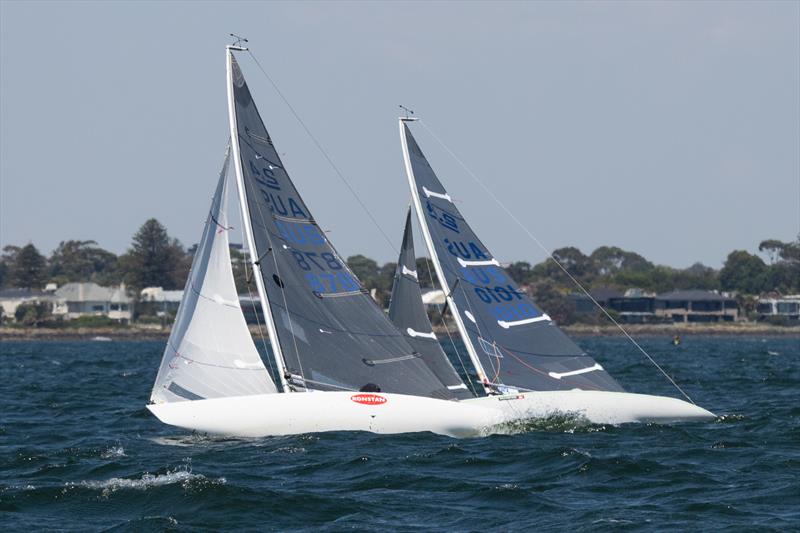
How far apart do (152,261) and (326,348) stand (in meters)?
155

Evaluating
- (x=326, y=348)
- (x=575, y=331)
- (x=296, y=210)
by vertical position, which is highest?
(x=296, y=210)

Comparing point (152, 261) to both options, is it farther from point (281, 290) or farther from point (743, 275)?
point (281, 290)

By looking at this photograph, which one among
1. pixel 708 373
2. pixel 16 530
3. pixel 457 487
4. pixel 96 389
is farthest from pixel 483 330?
pixel 708 373

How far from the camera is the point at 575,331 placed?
167125 millimetres

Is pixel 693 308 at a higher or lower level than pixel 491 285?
higher

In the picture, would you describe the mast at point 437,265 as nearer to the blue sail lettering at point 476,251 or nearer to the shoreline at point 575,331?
the blue sail lettering at point 476,251

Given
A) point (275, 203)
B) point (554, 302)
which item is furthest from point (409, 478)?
point (554, 302)

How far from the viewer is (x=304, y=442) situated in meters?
23.0

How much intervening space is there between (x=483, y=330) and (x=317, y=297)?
3736 mm

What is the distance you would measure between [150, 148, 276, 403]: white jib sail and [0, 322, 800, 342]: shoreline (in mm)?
109862

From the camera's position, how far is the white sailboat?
2389 centimetres

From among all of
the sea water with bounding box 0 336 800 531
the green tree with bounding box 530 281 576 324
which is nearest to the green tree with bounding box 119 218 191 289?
the green tree with bounding box 530 281 576 324

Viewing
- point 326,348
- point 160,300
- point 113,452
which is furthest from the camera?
point 160,300

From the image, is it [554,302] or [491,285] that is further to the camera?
[554,302]
